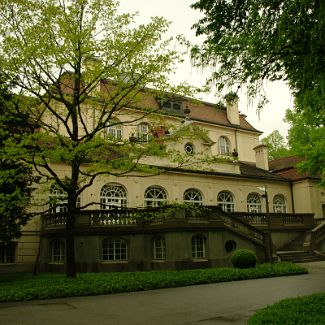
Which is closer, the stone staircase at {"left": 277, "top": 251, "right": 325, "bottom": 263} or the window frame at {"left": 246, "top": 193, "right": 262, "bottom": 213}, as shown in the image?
the stone staircase at {"left": 277, "top": 251, "right": 325, "bottom": 263}

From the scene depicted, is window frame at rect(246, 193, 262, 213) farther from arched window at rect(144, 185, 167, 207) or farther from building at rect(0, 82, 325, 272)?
arched window at rect(144, 185, 167, 207)

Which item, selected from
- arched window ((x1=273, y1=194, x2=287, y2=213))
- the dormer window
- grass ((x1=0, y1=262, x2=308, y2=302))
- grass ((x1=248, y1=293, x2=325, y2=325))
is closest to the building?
grass ((x1=0, y1=262, x2=308, y2=302))

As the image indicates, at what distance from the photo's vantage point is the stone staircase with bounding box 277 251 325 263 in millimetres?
24467

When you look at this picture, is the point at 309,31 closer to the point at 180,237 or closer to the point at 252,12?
the point at 252,12

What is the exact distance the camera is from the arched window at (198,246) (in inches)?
860

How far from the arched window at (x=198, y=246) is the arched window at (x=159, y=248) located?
1.75 meters

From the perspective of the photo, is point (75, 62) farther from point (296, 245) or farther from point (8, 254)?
point (296, 245)

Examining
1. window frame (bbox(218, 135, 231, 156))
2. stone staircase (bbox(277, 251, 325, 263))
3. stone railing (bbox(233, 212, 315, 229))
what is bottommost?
stone staircase (bbox(277, 251, 325, 263))

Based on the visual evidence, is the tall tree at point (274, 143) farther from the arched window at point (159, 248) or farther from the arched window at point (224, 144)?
the arched window at point (159, 248)

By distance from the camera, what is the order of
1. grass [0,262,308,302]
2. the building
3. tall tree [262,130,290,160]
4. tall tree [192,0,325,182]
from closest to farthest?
tall tree [192,0,325,182] → grass [0,262,308,302] → the building → tall tree [262,130,290,160]

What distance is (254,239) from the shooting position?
23.3 meters

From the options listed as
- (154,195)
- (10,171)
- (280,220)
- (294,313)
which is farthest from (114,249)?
(294,313)

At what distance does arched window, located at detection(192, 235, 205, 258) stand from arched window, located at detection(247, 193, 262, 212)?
10879mm

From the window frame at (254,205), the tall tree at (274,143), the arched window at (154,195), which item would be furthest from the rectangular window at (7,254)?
the tall tree at (274,143)
